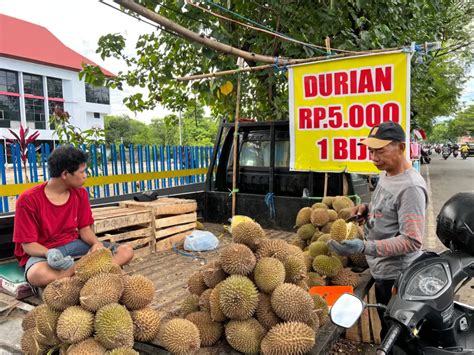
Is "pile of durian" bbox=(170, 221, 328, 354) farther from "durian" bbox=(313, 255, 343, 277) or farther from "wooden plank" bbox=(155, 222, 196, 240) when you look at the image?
"wooden plank" bbox=(155, 222, 196, 240)

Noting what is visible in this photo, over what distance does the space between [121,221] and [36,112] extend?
42061 millimetres

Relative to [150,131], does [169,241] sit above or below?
below

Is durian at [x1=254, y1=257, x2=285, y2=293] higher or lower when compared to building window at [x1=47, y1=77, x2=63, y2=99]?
lower

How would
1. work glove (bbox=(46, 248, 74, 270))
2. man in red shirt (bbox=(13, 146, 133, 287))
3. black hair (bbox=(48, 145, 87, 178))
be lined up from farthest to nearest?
1. black hair (bbox=(48, 145, 87, 178))
2. man in red shirt (bbox=(13, 146, 133, 287))
3. work glove (bbox=(46, 248, 74, 270))

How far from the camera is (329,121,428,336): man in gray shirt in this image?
222 centimetres

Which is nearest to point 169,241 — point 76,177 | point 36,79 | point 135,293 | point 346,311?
point 76,177

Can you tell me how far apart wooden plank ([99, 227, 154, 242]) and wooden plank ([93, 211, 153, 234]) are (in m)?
0.09

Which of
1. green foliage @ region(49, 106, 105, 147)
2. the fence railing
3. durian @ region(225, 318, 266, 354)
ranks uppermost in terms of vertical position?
green foliage @ region(49, 106, 105, 147)

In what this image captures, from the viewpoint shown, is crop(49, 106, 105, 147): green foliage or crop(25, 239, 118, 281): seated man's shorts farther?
crop(49, 106, 105, 147): green foliage

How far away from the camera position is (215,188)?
5.55 meters

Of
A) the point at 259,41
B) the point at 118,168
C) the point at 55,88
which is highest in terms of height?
the point at 55,88

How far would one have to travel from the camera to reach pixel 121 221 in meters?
3.92

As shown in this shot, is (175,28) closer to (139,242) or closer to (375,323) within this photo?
(139,242)

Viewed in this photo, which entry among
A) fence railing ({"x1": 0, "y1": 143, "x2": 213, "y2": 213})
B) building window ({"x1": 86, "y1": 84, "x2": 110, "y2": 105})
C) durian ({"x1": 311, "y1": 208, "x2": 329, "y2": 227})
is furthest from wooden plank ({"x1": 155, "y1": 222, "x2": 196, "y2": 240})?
building window ({"x1": 86, "y1": 84, "x2": 110, "y2": 105})
